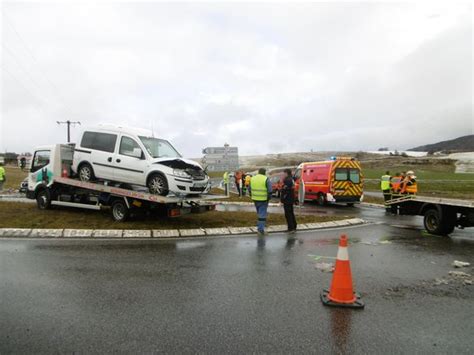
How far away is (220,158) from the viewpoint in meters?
18.6

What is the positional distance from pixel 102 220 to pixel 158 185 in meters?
2.23

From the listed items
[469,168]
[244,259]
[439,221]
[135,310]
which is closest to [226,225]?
[244,259]

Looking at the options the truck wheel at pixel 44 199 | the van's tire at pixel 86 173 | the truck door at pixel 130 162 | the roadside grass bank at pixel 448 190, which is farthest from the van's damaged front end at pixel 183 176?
the roadside grass bank at pixel 448 190

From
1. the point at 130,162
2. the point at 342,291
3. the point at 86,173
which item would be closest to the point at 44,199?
the point at 86,173

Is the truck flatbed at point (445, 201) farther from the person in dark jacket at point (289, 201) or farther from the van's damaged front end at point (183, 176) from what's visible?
the van's damaged front end at point (183, 176)

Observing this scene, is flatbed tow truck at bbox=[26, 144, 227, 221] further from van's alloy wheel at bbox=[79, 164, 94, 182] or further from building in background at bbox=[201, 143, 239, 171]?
building in background at bbox=[201, 143, 239, 171]

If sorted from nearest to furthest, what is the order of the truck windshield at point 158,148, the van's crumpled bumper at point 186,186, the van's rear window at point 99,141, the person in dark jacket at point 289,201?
1. the van's crumpled bumper at point 186,186
2. the person in dark jacket at point 289,201
3. the truck windshield at point 158,148
4. the van's rear window at point 99,141

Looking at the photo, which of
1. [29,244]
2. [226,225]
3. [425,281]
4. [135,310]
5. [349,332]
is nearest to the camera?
[349,332]

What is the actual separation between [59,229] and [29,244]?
4.71 feet

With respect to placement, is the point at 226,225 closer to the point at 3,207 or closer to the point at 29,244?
the point at 29,244

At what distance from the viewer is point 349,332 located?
13.6 feet

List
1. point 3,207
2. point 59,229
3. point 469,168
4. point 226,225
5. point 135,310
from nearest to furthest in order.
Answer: point 135,310
point 59,229
point 226,225
point 3,207
point 469,168

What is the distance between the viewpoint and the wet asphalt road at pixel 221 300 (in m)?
3.88

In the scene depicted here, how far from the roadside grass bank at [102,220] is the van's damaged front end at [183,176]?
107cm
